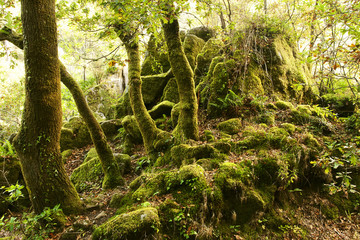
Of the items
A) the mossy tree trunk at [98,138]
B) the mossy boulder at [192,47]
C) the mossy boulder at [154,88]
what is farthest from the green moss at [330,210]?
the mossy boulder at [154,88]

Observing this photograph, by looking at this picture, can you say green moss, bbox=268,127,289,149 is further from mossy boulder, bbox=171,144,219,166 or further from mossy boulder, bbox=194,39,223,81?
mossy boulder, bbox=194,39,223,81

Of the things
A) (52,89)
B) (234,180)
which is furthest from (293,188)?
(52,89)

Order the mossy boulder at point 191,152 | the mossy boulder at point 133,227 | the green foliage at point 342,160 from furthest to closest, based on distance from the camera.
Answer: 1. the mossy boulder at point 191,152
2. the mossy boulder at point 133,227
3. the green foliage at point 342,160

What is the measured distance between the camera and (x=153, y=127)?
6.79 meters

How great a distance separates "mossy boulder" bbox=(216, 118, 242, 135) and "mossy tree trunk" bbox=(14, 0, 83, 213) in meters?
4.64

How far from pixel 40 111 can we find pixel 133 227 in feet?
9.73

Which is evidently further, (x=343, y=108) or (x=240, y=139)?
(x=343, y=108)

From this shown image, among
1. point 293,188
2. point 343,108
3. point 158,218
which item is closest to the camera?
point 158,218

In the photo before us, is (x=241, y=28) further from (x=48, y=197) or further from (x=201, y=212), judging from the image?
(x=48, y=197)

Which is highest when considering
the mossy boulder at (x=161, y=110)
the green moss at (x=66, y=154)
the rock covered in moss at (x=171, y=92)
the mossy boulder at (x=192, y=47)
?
the mossy boulder at (x=192, y=47)

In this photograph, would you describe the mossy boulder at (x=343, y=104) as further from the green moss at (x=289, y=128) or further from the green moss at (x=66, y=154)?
the green moss at (x=66, y=154)

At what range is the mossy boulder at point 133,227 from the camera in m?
2.87

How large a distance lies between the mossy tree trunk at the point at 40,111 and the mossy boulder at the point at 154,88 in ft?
20.8

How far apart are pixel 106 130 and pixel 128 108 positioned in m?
1.69
